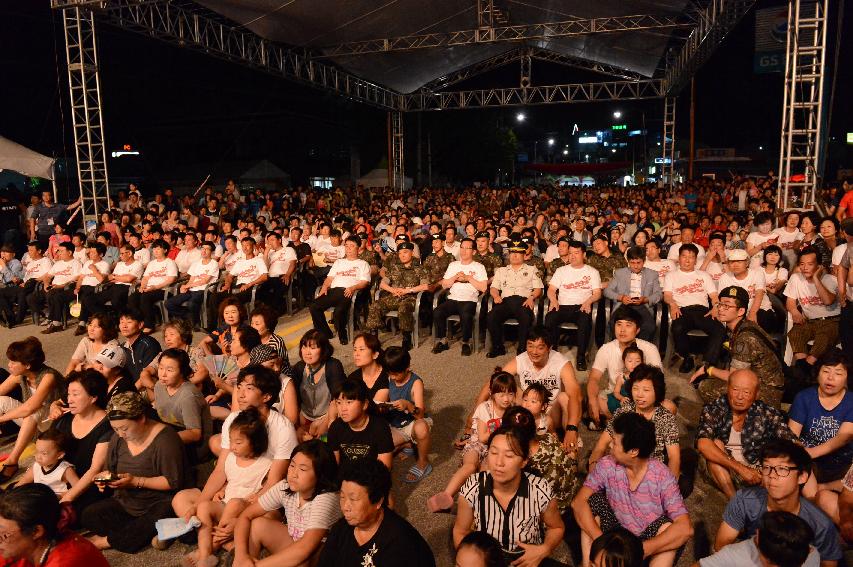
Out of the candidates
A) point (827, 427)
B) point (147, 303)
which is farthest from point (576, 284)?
point (147, 303)

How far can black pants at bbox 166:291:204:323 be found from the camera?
842 cm

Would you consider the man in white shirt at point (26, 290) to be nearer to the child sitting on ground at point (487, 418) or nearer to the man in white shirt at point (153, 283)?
the man in white shirt at point (153, 283)

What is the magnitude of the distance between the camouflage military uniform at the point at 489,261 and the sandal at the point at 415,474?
13.8 feet

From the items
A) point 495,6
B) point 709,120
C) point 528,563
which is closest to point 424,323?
point 528,563

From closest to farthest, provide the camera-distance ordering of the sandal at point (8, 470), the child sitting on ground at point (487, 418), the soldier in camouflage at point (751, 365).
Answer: the child sitting on ground at point (487, 418) < the sandal at point (8, 470) < the soldier in camouflage at point (751, 365)

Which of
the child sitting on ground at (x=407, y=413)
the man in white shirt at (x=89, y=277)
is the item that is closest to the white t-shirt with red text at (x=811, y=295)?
the child sitting on ground at (x=407, y=413)

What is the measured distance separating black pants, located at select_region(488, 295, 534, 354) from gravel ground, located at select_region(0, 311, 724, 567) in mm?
245

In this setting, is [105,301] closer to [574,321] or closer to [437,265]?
[437,265]

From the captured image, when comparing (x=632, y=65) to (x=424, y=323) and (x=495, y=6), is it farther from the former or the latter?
(x=424, y=323)

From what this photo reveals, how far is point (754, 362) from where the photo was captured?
4.86 m

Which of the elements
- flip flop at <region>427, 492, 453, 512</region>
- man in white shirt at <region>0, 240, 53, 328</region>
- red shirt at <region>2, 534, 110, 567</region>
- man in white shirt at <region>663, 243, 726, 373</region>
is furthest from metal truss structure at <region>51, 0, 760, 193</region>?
flip flop at <region>427, 492, 453, 512</region>

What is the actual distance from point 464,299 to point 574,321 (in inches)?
53.0

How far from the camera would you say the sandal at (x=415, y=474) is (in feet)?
14.0

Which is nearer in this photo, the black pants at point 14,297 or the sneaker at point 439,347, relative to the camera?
the sneaker at point 439,347
